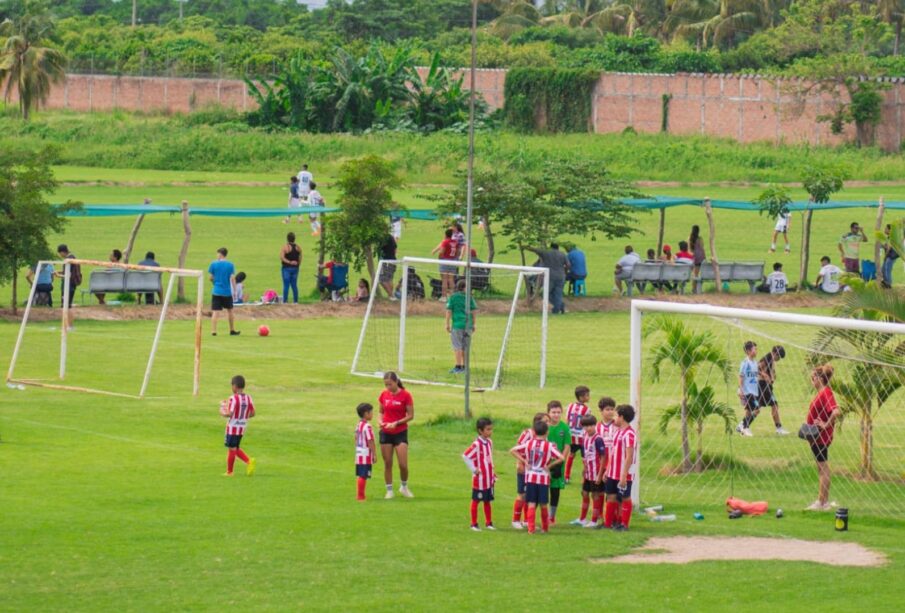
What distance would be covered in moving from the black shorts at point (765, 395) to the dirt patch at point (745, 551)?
498cm

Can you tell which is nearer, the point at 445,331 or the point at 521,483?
the point at 521,483

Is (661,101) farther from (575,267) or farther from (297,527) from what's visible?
(297,527)

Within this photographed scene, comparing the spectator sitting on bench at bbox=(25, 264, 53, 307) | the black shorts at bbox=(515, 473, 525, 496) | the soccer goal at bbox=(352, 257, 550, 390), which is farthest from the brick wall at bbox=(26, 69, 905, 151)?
the black shorts at bbox=(515, 473, 525, 496)

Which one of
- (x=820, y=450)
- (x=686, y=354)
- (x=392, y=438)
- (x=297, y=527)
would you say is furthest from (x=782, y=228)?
(x=297, y=527)

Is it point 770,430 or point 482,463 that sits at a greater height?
point 482,463

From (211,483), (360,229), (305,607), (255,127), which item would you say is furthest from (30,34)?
(305,607)

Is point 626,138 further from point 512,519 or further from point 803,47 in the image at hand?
→ point 512,519

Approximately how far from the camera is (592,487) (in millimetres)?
16719

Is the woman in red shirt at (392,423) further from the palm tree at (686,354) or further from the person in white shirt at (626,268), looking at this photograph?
the person in white shirt at (626,268)

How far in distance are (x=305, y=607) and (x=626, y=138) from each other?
60.8 meters

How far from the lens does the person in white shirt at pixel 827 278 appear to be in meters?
39.2

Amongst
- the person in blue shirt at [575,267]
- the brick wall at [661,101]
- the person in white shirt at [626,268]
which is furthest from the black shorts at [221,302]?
the brick wall at [661,101]

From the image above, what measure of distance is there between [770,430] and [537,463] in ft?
23.2

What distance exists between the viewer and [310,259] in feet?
138
